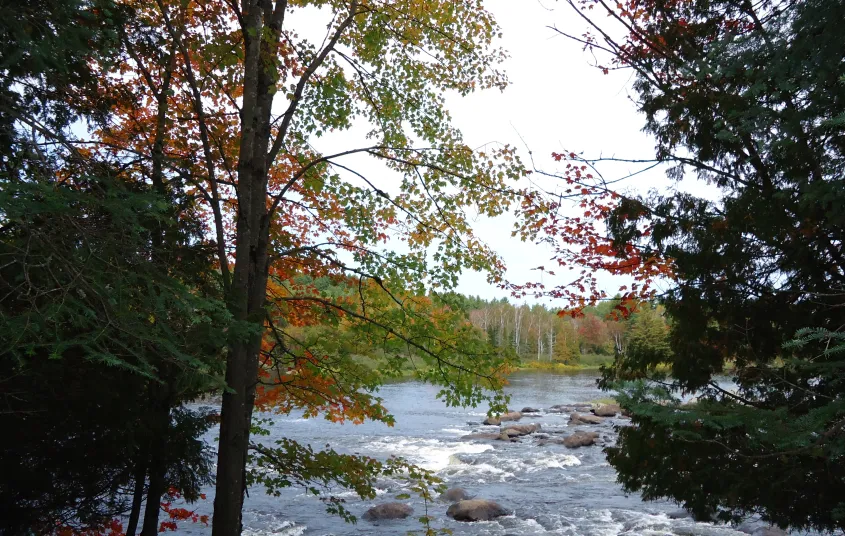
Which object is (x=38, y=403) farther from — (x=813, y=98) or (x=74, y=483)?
(x=813, y=98)

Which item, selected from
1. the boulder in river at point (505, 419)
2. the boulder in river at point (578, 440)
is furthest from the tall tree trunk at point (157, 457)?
the boulder in river at point (505, 419)

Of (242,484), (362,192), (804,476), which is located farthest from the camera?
(362,192)

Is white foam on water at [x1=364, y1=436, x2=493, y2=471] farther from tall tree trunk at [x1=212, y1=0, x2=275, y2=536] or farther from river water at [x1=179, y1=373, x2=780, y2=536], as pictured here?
tall tree trunk at [x1=212, y1=0, x2=275, y2=536]

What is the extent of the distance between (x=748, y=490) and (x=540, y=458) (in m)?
12.1

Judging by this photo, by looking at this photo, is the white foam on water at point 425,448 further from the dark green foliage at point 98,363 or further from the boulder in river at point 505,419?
the dark green foliage at point 98,363

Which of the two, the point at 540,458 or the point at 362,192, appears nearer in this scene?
the point at 362,192

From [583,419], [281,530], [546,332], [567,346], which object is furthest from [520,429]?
[546,332]

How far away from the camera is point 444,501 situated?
12008mm

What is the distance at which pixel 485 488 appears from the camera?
13250 millimetres

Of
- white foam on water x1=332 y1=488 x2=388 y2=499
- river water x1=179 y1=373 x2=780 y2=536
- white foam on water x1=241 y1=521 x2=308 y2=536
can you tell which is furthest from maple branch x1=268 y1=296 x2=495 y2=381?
white foam on water x1=332 y1=488 x2=388 y2=499

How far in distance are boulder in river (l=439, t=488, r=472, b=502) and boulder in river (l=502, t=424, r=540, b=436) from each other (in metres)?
7.35

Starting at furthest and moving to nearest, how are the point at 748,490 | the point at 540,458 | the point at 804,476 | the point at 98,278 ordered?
the point at 540,458
the point at 748,490
the point at 804,476
the point at 98,278

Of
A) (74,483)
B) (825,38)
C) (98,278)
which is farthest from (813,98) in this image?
(74,483)

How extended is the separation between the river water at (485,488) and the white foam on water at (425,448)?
0.10ft
